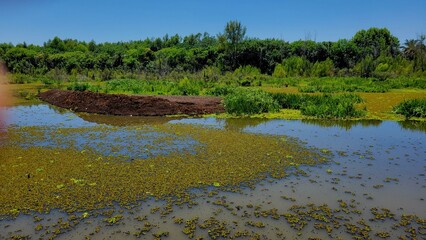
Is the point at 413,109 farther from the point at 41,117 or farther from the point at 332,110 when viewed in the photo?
the point at 41,117

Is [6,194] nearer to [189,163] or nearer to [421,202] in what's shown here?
[189,163]

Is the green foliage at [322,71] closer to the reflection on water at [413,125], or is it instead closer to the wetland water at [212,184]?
the reflection on water at [413,125]

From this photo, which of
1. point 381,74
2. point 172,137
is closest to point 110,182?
point 172,137

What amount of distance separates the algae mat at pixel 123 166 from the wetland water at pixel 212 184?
27 mm

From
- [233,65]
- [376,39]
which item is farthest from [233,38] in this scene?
[376,39]

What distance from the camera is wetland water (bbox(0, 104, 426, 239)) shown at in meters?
5.03

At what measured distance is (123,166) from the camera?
760cm

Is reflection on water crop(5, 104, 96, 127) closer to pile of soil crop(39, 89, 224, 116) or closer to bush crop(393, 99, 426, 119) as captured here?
pile of soil crop(39, 89, 224, 116)

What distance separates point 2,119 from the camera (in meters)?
14.2

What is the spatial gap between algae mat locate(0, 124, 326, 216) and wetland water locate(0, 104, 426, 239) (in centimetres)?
3

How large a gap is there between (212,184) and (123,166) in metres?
2.16

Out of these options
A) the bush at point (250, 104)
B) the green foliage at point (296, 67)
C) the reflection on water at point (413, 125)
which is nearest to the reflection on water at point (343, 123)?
the reflection on water at point (413, 125)

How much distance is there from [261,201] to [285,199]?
1.43 feet

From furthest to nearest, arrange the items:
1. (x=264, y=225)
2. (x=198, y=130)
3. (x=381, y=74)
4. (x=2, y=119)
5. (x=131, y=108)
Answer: (x=381, y=74) → (x=131, y=108) → (x=2, y=119) → (x=198, y=130) → (x=264, y=225)
